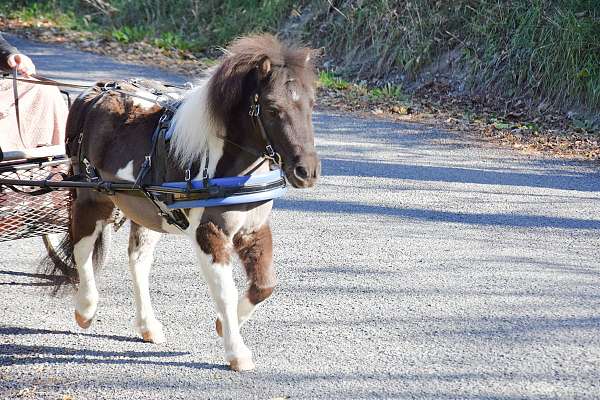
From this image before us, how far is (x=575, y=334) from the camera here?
510 cm

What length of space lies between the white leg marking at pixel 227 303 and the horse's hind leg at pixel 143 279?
2.31 feet

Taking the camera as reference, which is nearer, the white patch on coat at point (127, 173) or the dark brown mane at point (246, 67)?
the dark brown mane at point (246, 67)

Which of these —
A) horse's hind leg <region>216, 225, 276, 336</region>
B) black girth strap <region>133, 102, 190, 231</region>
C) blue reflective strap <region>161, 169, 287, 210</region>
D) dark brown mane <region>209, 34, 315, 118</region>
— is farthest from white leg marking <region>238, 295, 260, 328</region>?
dark brown mane <region>209, 34, 315, 118</region>

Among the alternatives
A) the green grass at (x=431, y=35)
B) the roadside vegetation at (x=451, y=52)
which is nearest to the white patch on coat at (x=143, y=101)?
the roadside vegetation at (x=451, y=52)

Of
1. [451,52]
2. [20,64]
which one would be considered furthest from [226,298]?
[451,52]

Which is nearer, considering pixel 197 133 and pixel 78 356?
pixel 197 133

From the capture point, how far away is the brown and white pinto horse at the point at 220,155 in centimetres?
430

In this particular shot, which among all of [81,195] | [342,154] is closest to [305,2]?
[342,154]

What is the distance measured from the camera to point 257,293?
186 inches

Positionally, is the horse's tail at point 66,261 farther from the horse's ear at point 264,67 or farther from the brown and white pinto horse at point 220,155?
the horse's ear at point 264,67

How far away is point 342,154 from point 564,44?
4.30m

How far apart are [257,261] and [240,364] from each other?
54 cm

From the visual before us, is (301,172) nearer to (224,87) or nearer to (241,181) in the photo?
(241,181)

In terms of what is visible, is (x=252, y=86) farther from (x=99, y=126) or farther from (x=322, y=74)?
(x=322, y=74)
